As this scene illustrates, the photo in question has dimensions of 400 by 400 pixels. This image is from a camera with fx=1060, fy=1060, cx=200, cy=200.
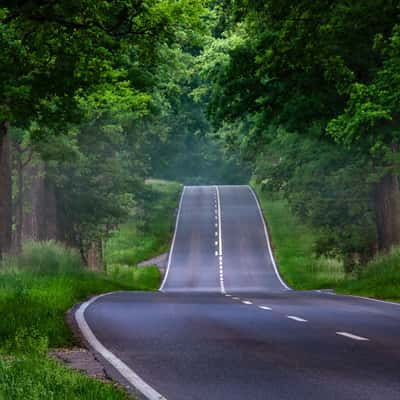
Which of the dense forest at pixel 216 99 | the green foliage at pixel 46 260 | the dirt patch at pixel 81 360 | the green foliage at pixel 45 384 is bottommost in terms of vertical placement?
the dirt patch at pixel 81 360

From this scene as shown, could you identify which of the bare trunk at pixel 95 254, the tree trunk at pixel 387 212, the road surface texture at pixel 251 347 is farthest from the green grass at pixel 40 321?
the bare trunk at pixel 95 254

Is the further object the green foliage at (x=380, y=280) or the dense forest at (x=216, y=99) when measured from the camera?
the green foliage at (x=380, y=280)

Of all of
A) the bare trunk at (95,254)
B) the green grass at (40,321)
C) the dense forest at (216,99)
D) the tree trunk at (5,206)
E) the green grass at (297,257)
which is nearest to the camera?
the green grass at (40,321)

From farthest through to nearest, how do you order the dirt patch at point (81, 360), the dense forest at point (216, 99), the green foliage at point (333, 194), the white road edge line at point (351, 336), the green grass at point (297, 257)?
the green grass at point (297, 257), the green foliage at point (333, 194), the dense forest at point (216, 99), the white road edge line at point (351, 336), the dirt patch at point (81, 360)

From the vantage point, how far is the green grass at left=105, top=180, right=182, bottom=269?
225 feet

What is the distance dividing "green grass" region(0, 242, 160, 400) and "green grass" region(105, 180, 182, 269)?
2696cm

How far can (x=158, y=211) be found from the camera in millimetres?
88062

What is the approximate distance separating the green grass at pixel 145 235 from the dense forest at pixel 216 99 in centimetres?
574

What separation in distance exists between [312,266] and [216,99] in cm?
2600

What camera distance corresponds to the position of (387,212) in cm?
4016

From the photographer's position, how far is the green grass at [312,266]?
30938 mm

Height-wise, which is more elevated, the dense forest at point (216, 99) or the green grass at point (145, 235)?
the dense forest at point (216, 99)

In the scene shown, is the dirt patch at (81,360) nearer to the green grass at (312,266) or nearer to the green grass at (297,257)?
the green grass at (312,266)

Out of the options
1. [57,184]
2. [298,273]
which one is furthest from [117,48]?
[298,273]
